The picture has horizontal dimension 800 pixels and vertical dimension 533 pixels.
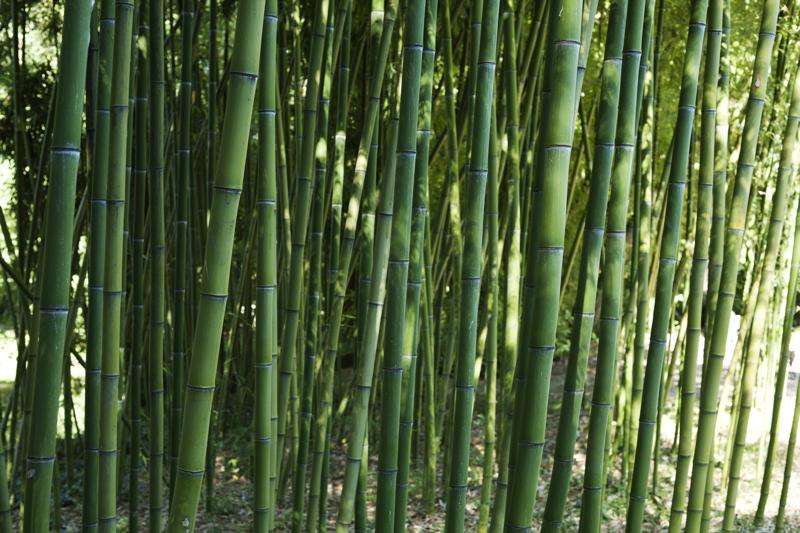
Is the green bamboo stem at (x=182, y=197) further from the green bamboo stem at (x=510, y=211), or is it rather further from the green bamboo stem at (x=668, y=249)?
the green bamboo stem at (x=668, y=249)

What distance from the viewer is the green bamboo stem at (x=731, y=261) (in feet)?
5.23

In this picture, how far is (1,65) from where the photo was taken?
13.5ft

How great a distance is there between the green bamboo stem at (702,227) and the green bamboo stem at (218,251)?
0.91 metres

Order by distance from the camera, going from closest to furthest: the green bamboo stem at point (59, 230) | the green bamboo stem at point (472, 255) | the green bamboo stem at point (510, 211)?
the green bamboo stem at point (59, 230), the green bamboo stem at point (472, 255), the green bamboo stem at point (510, 211)

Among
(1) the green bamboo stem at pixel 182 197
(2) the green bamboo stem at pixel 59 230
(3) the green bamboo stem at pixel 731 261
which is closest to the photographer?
(2) the green bamboo stem at pixel 59 230

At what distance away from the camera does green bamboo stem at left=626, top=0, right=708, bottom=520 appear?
148 cm

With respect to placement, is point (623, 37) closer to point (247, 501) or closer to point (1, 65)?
point (247, 501)

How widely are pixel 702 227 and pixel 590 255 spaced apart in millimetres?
407

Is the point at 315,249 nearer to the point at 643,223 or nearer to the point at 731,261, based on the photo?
the point at 643,223

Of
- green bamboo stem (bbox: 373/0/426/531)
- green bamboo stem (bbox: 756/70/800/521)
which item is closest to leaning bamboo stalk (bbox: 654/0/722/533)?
green bamboo stem (bbox: 756/70/800/521)

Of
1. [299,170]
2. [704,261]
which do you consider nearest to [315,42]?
[299,170]

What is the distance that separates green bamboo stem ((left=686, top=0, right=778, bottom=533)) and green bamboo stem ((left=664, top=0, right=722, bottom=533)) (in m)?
0.03

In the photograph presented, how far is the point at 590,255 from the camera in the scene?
4.29 feet

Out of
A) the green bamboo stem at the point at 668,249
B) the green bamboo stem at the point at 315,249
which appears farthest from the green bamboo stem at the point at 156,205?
the green bamboo stem at the point at 668,249
